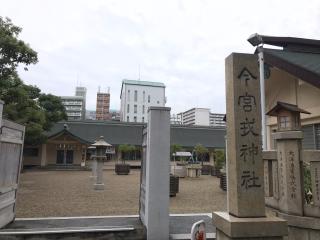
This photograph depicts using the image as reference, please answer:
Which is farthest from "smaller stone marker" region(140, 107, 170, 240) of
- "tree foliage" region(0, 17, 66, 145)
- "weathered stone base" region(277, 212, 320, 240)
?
"tree foliage" region(0, 17, 66, 145)

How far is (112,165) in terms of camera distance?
31.9 meters

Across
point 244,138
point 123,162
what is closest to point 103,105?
point 123,162

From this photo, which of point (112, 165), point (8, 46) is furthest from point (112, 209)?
point (112, 165)

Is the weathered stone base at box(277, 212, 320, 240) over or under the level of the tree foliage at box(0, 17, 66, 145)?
under

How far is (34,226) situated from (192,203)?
18.3ft

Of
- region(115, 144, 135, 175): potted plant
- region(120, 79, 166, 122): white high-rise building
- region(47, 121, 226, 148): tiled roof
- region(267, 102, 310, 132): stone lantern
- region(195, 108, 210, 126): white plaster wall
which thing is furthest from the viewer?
region(195, 108, 210, 126): white plaster wall

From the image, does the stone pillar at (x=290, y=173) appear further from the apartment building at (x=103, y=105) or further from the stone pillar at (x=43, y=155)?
the apartment building at (x=103, y=105)

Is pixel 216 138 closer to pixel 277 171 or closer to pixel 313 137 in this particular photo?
pixel 313 137

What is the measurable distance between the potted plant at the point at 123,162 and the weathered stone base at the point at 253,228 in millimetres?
20406

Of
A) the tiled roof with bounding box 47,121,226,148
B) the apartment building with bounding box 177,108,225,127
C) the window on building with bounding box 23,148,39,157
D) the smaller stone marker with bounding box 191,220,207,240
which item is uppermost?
the apartment building with bounding box 177,108,225,127

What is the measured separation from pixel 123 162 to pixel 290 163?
27.4 metres

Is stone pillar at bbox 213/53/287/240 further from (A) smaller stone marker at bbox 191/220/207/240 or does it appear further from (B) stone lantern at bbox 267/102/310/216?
(B) stone lantern at bbox 267/102/310/216

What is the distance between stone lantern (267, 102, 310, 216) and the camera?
15.5 feet

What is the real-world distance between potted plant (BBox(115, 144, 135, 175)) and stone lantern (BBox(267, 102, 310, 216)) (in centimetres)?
1958
